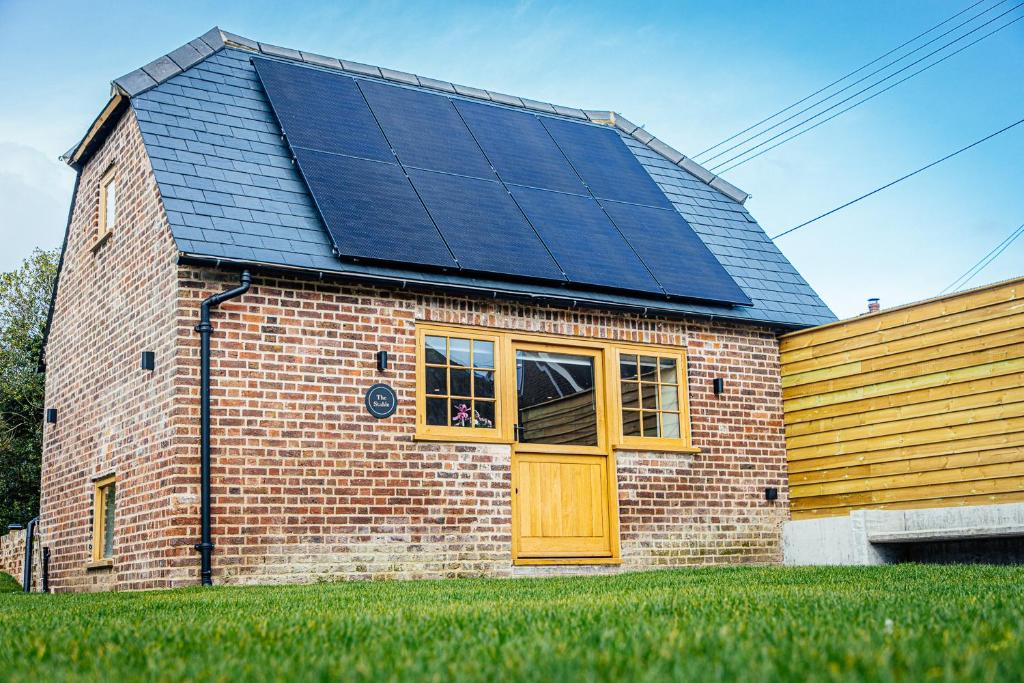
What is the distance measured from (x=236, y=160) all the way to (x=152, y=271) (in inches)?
54.0

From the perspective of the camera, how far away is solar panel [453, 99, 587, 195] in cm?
1199

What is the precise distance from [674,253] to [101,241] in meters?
6.10

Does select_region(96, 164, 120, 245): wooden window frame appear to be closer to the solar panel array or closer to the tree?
the solar panel array

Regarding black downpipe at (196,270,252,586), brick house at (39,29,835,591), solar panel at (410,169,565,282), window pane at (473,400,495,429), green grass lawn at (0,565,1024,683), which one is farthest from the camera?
solar panel at (410,169,565,282)

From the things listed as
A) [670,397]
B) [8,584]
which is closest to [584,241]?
[670,397]

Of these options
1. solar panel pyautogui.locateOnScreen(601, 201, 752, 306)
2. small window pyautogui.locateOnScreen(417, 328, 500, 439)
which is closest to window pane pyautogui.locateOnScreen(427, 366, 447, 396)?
small window pyautogui.locateOnScreen(417, 328, 500, 439)

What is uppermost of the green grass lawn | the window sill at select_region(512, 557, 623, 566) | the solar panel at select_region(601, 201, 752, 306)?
the solar panel at select_region(601, 201, 752, 306)

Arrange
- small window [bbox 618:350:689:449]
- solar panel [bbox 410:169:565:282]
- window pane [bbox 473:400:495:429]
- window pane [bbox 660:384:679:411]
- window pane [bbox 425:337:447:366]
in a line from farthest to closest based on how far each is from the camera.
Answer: window pane [bbox 660:384:679:411] < small window [bbox 618:350:689:449] < solar panel [bbox 410:169:565:282] < window pane [bbox 473:400:495:429] < window pane [bbox 425:337:447:366]

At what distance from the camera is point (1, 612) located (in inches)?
238

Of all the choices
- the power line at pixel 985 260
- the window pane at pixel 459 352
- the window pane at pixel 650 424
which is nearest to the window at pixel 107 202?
the window pane at pixel 459 352

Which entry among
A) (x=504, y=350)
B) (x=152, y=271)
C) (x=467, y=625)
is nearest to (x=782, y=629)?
(x=467, y=625)

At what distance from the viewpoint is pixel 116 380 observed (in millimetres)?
Result: 10156

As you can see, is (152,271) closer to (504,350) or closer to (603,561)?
(504,350)

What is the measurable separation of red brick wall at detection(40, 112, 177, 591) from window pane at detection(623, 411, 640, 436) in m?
4.46
